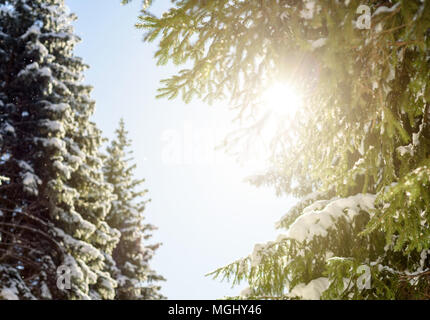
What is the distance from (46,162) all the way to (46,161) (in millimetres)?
36

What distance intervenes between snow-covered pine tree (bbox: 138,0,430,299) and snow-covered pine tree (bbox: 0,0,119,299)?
27.8 feet

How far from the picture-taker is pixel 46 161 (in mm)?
10422

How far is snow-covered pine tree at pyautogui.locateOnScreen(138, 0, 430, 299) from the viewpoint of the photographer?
2312 mm

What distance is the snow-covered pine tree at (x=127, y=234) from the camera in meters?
16.9

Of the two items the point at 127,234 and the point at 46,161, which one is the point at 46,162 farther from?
the point at 127,234

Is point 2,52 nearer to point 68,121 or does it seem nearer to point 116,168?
point 68,121

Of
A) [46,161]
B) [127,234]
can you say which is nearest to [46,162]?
[46,161]

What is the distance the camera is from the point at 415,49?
8.69 feet

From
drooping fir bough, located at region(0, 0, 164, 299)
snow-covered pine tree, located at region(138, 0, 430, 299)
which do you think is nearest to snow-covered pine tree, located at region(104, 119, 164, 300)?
drooping fir bough, located at region(0, 0, 164, 299)

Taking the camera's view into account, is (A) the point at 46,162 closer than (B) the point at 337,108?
No

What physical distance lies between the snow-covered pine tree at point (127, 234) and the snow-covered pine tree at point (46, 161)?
556 cm

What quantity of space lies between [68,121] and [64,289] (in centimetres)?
600

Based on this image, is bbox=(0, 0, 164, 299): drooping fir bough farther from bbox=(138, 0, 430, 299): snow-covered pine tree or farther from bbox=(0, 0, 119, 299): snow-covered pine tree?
bbox=(138, 0, 430, 299): snow-covered pine tree
